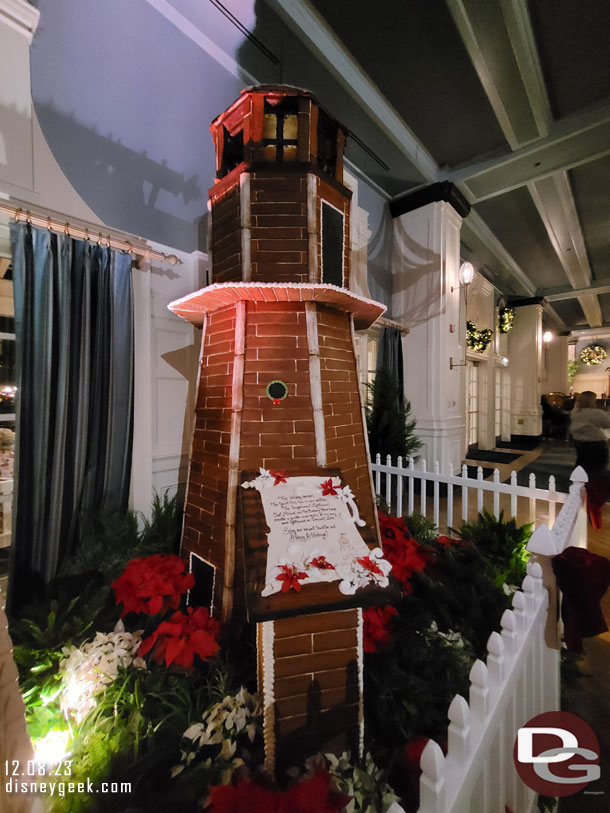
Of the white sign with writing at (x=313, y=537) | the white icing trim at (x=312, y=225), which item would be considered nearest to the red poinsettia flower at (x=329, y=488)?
the white sign with writing at (x=313, y=537)

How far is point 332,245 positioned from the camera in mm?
2062

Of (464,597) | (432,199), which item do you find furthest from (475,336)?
(464,597)

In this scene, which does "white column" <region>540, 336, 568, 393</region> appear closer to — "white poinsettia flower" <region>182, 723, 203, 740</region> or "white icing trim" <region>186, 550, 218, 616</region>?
"white icing trim" <region>186, 550, 218, 616</region>

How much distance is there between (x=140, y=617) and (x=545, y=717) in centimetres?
189

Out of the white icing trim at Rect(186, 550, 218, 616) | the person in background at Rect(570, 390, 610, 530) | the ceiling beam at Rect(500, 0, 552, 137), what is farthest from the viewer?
the person in background at Rect(570, 390, 610, 530)

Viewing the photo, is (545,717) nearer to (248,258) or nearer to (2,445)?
(248,258)

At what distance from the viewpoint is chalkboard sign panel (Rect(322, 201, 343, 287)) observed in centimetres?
200

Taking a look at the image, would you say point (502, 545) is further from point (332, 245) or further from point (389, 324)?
point (389, 324)

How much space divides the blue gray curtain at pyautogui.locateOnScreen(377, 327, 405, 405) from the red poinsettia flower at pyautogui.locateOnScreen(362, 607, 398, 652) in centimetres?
292

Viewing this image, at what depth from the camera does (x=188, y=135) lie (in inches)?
109

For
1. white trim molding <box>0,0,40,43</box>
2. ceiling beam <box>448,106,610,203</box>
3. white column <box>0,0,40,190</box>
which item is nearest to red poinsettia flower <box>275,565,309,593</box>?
white column <box>0,0,40,190</box>

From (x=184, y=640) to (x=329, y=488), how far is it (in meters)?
0.95

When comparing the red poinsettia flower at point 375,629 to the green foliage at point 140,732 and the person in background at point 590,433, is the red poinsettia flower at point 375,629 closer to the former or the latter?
the green foliage at point 140,732

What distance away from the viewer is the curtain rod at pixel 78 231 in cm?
184
